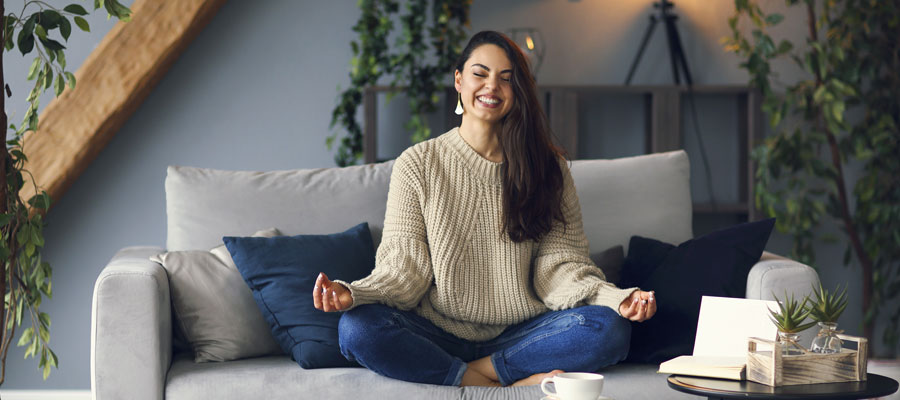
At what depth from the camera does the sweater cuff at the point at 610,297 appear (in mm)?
1823

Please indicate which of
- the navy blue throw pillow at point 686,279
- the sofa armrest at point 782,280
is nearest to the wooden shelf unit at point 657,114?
the navy blue throw pillow at point 686,279

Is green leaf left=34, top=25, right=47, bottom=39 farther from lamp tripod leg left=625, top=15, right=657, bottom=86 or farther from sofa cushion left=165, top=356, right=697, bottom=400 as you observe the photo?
lamp tripod leg left=625, top=15, right=657, bottom=86

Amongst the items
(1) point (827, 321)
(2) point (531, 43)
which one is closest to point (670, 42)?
(2) point (531, 43)


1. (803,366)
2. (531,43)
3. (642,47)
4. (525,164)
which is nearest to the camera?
(803,366)

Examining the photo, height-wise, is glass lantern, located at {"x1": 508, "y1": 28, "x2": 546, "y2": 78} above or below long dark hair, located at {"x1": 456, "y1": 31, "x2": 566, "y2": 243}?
above

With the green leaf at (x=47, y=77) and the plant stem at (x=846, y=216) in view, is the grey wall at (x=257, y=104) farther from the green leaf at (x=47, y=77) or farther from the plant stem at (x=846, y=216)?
the green leaf at (x=47, y=77)

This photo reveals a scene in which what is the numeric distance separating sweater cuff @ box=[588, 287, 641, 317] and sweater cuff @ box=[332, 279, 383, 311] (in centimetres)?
48

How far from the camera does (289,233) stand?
7.16ft

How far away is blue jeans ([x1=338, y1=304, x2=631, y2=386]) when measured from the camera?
1.76 metres

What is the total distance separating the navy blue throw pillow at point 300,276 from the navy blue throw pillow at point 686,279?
0.66 meters

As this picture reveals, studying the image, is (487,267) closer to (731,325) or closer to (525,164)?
(525,164)

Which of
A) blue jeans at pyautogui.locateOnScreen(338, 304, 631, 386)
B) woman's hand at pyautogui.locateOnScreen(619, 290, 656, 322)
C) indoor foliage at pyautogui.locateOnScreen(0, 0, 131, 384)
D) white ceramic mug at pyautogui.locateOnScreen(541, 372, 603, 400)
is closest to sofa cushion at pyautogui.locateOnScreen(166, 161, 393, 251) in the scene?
indoor foliage at pyautogui.locateOnScreen(0, 0, 131, 384)

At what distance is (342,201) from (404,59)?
0.91 m

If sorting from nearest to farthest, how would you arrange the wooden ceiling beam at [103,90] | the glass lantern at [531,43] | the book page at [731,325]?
the book page at [731,325]
the wooden ceiling beam at [103,90]
the glass lantern at [531,43]
